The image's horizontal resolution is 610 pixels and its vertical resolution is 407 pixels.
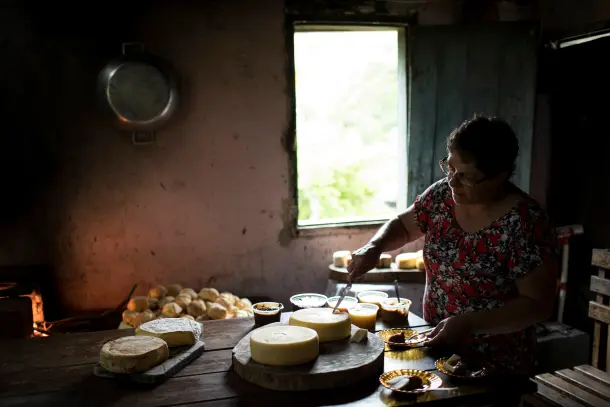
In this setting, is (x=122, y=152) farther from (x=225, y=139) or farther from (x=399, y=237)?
(x=399, y=237)

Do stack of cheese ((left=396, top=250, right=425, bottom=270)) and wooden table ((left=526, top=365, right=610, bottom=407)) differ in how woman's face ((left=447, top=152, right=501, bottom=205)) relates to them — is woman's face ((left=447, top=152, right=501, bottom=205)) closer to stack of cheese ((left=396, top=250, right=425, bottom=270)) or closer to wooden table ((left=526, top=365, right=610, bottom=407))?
wooden table ((left=526, top=365, right=610, bottom=407))

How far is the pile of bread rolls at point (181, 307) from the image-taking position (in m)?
3.31

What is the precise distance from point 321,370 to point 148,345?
2.26 feet

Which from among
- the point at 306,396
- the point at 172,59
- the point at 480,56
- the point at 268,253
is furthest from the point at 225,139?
the point at 306,396

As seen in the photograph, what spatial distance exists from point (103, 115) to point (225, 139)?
898 mm

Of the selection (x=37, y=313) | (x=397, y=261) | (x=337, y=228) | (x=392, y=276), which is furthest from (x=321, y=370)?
(x=37, y=313)

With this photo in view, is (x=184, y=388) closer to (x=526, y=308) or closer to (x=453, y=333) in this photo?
(x=453, y=333)

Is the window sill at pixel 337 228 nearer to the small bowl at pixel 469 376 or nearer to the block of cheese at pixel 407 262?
the block of cheese at pixel 407 262

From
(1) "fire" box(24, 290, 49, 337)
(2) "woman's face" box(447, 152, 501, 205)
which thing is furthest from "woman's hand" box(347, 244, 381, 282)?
(1) "fire" box(24, 290, 49, 337)

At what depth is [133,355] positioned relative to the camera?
76.3 inches

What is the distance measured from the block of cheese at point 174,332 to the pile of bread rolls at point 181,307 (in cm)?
91

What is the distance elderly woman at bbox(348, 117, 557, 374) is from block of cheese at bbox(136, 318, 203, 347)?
31.0 inches

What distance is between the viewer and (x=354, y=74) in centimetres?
662

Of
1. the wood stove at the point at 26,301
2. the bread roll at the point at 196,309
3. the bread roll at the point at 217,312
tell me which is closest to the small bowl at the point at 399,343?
the bread roll at the point at 217,312
